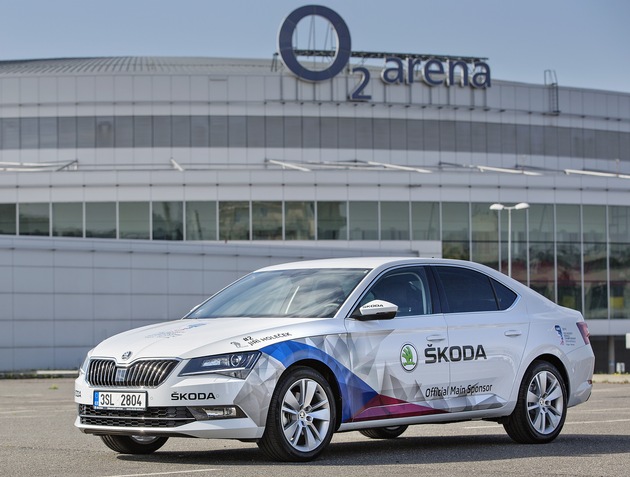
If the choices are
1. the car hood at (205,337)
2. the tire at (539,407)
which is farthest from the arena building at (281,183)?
the car hood at (205,337)

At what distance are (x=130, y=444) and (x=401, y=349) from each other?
240 centimetres

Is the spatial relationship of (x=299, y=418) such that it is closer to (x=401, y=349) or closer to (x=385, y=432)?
(x=401, y=349)

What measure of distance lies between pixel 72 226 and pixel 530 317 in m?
40.3

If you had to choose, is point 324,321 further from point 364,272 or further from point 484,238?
point 484,238

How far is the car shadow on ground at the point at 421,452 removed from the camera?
9.73 m

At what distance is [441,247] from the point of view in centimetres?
5109

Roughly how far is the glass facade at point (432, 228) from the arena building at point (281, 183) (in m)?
0.06

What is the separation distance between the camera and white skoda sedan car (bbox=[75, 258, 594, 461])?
365 inches

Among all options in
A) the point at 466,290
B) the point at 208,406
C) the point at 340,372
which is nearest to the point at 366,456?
the point at 340,372

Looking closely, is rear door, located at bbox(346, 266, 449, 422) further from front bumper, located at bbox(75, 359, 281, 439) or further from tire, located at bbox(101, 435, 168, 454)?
tire, located at bbox(101, 435, 168, 454)

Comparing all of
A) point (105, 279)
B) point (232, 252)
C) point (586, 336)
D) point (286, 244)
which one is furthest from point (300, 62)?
point (586, 336)

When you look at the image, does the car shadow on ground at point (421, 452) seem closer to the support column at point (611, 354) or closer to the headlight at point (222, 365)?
the headlight at point (222, 365)

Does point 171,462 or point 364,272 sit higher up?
point 364,272

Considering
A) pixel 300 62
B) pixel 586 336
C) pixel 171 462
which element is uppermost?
pixel 300 62
